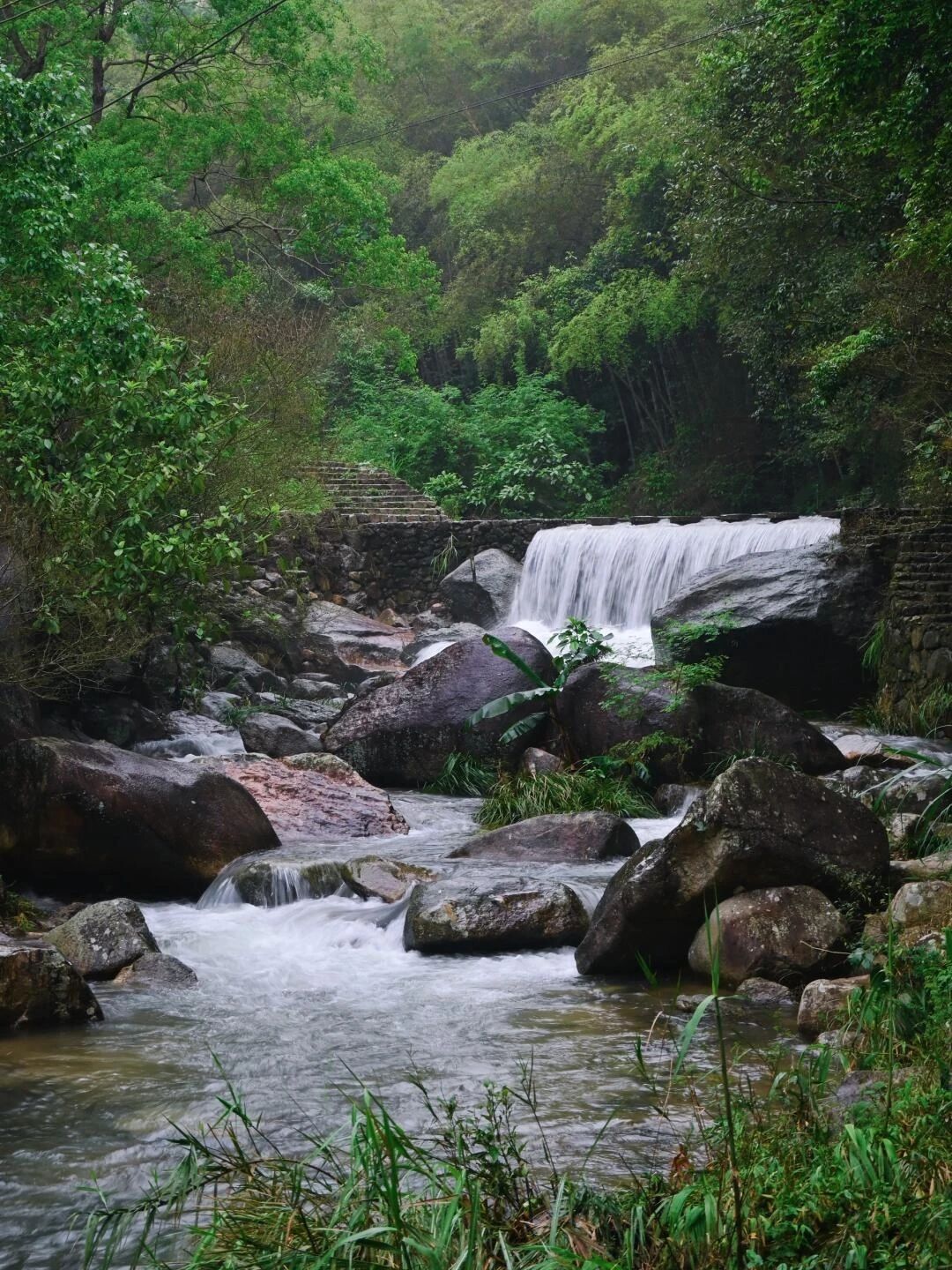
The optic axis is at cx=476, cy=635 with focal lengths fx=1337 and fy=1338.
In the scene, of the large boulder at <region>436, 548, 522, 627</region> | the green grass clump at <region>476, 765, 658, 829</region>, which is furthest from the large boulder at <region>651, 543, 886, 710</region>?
the large boulder at <region>436, 548, 522, 627</region>

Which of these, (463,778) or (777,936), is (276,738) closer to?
(463,778)

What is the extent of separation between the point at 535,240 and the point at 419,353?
17.3 ft

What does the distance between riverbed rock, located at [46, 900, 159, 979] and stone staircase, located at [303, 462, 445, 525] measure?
16798 mm

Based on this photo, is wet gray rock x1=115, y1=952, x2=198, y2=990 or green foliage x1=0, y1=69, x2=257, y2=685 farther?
green foliage x1=0, y1=69, x2=257, y2=685

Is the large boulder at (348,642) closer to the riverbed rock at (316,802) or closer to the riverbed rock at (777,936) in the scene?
the riverbed rock at (316,802)

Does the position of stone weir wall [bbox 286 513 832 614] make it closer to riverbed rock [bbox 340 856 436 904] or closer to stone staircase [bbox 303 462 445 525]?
→ stone staircase [bbox 303 462 445 525]

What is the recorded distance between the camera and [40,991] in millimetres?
6203

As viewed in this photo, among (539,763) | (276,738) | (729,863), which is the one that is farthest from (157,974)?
(276,738)

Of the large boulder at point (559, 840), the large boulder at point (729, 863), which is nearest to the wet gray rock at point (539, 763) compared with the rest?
the large boulder at point (559, 840)

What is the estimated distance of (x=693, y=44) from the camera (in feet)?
93.4

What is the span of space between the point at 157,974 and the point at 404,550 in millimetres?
17592

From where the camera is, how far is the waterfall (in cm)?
1914

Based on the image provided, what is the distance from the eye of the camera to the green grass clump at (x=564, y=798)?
423 inches

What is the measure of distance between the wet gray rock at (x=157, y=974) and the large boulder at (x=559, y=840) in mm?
2785
